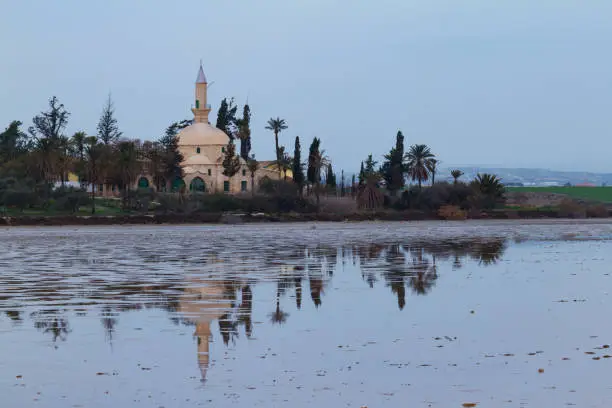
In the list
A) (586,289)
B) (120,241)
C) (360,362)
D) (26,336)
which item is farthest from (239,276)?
(120,241)

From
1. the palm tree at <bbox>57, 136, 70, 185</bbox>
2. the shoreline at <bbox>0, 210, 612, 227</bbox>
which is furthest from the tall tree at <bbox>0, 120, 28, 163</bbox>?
the shoreline at <bbox>0, 210, 612, 227</bbox>

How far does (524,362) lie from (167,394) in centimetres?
508

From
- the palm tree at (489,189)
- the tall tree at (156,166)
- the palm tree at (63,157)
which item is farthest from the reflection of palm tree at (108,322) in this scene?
the tall tree at (156,166)

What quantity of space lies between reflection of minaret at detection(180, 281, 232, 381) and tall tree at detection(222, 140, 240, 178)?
81.1 meters

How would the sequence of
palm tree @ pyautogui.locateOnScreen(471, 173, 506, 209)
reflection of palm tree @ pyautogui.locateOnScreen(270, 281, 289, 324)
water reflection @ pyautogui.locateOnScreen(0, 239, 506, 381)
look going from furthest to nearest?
1. palm tree @ pyautogui.locateOnScreen(471, 173, 506, 209)
2. water reflection @ pyautogui.locateOnScreen(0, 239, 506, 381)
3. reflection of palm tree @ pyautogui.locateOnScreen(270, 281, 289, 324)

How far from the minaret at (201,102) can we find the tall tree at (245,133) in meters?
4.26

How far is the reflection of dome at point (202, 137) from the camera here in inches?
4434

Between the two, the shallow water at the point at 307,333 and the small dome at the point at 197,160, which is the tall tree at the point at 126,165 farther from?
the shallow water at the point at 307,333

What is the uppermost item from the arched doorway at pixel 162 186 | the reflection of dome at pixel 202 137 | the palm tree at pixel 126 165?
the reflection of dome at pixel 202 137

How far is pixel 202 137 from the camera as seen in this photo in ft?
371

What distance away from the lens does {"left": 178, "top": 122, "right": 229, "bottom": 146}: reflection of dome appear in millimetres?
112625

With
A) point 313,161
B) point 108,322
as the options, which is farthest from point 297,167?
point 108,322

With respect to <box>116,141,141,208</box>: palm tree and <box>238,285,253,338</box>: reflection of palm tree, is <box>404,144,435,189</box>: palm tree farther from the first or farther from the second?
<box>238,285,253,338</box>: reflection of palm tree

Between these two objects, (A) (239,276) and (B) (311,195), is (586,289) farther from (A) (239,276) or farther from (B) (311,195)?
(B) (311,195)
